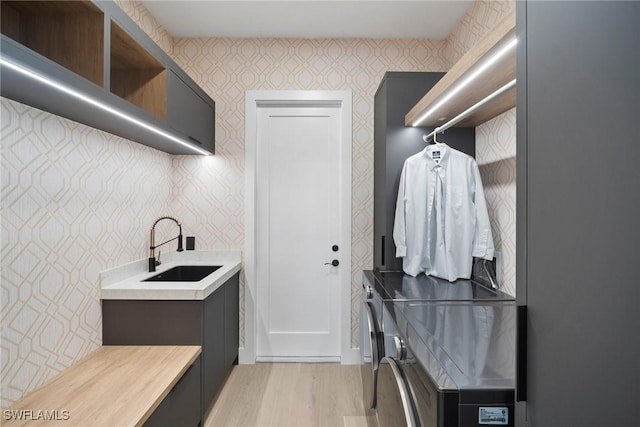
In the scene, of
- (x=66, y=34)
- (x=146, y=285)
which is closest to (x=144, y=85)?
(x=66, y=34)

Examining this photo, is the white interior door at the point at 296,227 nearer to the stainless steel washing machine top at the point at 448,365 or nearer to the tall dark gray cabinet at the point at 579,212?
the stainless steel washing machine top at the point at 448,365

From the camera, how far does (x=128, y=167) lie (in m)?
2.13

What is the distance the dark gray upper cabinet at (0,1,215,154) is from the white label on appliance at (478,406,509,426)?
159cm

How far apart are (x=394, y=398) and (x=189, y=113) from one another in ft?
6.94

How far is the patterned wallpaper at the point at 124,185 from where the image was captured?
1342 millimetres

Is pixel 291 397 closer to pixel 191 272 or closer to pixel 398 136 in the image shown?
pixel 191 272

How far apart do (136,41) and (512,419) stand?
208 centimetres

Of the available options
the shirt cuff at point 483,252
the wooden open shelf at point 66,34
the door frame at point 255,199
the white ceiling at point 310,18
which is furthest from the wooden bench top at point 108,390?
the white ceiling at point 310,18

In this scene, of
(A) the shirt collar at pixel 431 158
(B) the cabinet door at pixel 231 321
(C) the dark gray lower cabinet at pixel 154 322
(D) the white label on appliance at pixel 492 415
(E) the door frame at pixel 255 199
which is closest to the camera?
(D) the white label on appliance at pixel 492 415

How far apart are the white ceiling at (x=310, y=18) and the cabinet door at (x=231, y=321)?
81.8 inches

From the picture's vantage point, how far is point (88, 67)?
4.35ft

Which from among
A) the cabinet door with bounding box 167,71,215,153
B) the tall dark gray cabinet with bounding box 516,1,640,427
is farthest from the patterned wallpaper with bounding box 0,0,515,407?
the tall dark gray cabinet with bounding box 516,1,640,427

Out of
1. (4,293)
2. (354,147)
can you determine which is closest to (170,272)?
(4,293)

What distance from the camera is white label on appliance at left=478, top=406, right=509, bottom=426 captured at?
2.45 ft
